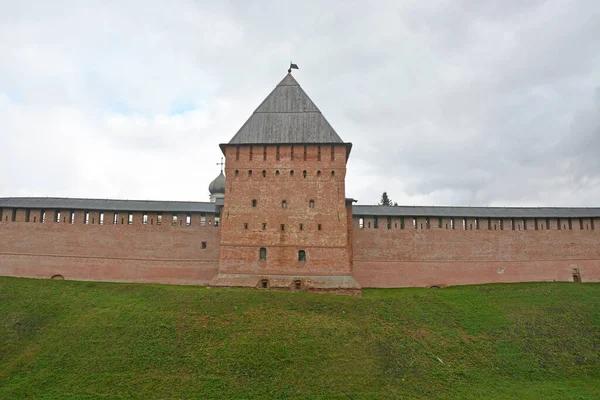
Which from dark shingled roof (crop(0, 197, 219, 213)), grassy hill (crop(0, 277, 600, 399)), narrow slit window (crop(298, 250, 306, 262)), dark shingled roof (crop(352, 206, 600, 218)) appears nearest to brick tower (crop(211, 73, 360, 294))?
narrow slit window (crop(298, 250, 306, 262))

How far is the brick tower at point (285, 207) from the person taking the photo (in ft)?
76.3

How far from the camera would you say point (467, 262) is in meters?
27.9

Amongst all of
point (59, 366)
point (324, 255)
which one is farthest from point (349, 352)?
point (59, 366)

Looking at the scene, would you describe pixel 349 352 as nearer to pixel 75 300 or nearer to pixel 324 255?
pixel 324 255

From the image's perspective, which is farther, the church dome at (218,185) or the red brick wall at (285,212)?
the church dome at (218,185)

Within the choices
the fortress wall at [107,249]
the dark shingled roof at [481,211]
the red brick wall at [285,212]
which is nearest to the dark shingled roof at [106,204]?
the fortress wall at [107,249]

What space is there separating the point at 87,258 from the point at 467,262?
876 inches

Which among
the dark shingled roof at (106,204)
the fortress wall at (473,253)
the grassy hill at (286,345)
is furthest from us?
the fortress wall at (473,253)

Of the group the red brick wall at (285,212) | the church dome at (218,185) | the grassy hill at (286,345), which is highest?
the church dome at (218,185)

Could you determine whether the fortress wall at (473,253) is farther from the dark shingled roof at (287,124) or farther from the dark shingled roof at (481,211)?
the dark shingled roof at (287,124)

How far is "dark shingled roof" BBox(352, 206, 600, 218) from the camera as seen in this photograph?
28.1 metres

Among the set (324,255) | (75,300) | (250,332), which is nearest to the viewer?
(250,332)

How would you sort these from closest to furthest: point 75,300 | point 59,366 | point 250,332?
point 59,366 → point 250,332 → point 75,300

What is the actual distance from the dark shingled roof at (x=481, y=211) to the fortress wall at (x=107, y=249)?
31.8 ft
